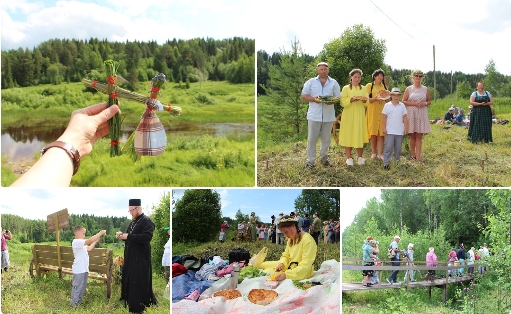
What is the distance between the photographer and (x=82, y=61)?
474 centimetres

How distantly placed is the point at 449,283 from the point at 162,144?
9.32 ft

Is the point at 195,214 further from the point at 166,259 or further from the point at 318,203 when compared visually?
the point at 318,203

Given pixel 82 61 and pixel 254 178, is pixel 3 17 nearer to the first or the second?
pixel 82 61

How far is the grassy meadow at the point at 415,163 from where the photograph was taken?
15.4 feet

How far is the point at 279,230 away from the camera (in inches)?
185

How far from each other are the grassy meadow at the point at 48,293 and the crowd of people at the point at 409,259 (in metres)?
1.79

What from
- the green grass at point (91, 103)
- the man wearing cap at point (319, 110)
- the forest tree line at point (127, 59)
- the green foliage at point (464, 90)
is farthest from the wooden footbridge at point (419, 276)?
the forest tree line at point (127, 59)

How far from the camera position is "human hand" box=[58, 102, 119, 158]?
433 cm

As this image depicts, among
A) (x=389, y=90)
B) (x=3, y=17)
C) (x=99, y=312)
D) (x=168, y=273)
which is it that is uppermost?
(x=3, y=17)

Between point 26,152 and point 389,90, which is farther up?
point 389,90

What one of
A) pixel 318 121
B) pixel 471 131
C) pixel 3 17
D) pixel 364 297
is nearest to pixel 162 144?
pixel 318 121

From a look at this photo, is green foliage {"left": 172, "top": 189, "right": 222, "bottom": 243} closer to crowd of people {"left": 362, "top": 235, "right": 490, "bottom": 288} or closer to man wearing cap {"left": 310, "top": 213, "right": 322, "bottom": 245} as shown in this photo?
man wearing cap {"left": 310, "top": 213, "right": 322, "bottom": 245}

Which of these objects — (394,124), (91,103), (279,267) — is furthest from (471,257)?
(91,103)

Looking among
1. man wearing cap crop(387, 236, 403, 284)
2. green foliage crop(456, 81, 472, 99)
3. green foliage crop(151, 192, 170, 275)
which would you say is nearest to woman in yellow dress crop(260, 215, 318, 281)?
man wearing cap crop(387, 236, 403, 284)
